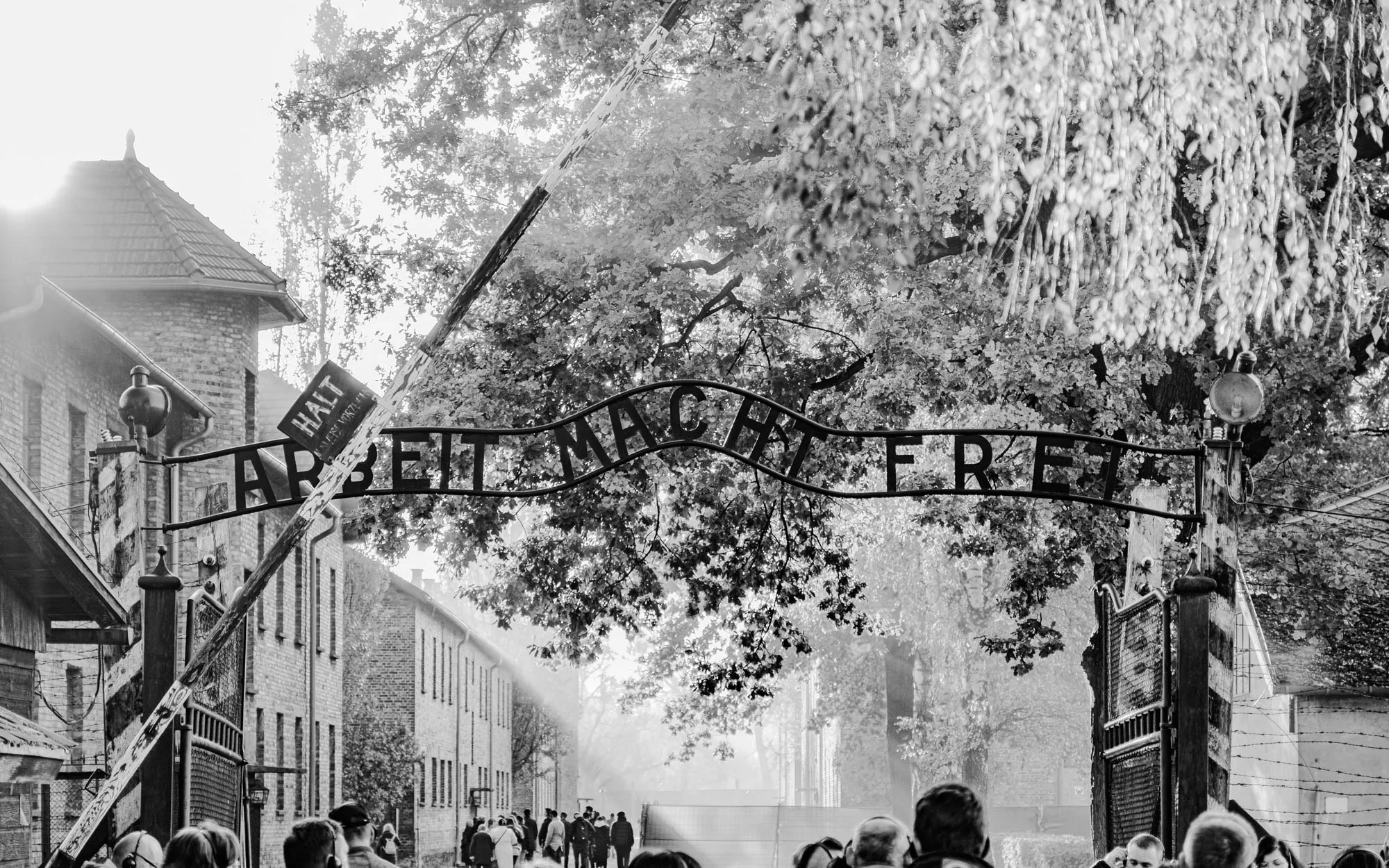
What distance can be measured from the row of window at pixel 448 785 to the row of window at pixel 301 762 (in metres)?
6.28

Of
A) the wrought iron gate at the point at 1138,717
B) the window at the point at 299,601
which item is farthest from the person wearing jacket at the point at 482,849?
the wrought iron gate at the point at 1138,717

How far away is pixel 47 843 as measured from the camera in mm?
20188

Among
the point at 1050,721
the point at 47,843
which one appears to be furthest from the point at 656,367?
the point at 1050,721

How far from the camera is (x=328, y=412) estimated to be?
10.8m

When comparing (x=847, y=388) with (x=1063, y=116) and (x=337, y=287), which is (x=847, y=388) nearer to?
(x=337, y=287)

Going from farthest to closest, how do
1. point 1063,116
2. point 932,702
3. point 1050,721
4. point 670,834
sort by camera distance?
point 1050,721
point 932,702
point 670,834
point 1063,116

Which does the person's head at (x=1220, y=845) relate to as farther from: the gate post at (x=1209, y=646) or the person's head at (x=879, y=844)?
the gate post at (x=1209, y=646)

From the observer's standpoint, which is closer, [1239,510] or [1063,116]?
[1063,116]

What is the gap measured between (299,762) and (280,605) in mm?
3571

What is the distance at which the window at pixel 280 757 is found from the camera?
35250 millimetres

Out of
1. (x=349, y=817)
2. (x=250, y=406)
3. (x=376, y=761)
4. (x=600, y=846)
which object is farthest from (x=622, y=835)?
(x=349, y=817)

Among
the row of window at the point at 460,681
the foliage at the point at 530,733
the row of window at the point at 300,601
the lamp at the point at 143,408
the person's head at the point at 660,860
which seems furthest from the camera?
the foliage at the point at 530,733

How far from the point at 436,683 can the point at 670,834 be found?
1434cm

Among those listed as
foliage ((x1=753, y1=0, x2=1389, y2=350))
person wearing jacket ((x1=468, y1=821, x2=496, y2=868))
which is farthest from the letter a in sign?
person wearing jacket ((x1=468, y1=821, x2=496, y2=868))
